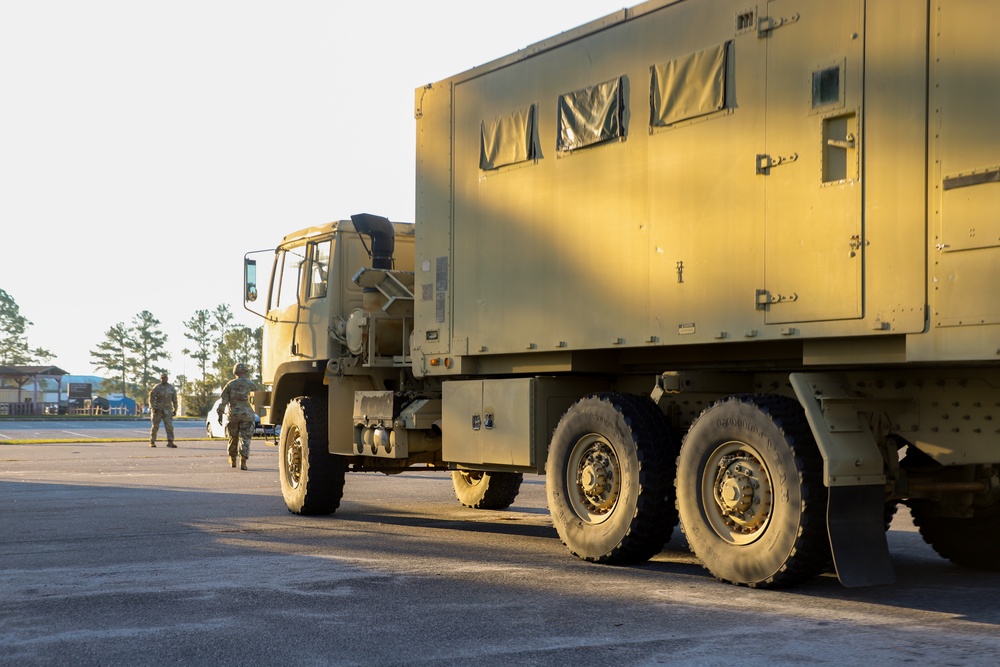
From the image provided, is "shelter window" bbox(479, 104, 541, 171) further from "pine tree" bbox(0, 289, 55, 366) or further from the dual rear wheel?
"pine tree" bbox(0, 289, 55, 366)

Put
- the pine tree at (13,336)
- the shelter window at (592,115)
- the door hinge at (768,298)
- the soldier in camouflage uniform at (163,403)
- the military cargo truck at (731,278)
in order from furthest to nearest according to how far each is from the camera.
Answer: the pine tree at (13,336)
the soldier in camouflage uniform at (163,403)
the shelter window at (592,115)
the door hinge at (768,298)
the military cargo truck at (731,278)

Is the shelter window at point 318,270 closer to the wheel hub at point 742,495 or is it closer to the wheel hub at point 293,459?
the wheel hub at point 293,459

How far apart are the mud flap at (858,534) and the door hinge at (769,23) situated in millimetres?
2958

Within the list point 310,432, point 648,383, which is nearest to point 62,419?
point 310,432

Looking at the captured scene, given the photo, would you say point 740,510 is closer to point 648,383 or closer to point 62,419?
point 648,383

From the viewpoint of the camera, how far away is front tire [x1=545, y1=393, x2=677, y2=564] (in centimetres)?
925

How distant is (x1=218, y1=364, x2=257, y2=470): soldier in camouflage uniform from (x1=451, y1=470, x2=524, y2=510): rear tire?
8479 mm

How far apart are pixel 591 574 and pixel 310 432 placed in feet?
18.7

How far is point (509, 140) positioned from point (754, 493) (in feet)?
12.9

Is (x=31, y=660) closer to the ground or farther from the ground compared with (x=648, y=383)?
closer to the ground

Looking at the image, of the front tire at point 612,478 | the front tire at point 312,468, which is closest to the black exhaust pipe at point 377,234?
the front tire at point 312,468

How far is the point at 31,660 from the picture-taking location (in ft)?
19.9

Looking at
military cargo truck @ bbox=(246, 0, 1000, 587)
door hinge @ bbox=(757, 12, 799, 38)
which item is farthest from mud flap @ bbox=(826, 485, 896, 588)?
door hinge @ bbox=(757, 12, 799, 38)

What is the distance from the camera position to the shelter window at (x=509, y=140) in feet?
34.7
